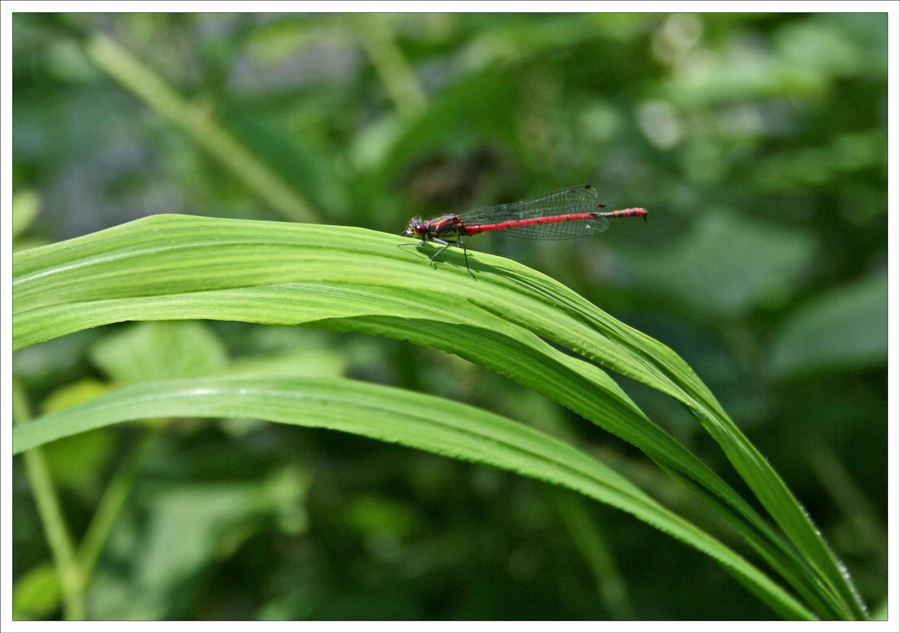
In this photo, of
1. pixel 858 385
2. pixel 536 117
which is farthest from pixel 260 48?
pixel 858 385

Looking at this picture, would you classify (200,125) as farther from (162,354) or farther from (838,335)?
(838,335)

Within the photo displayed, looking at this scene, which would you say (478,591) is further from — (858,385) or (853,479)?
(858,385)

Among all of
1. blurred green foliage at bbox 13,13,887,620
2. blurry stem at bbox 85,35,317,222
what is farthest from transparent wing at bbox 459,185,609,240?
blurry stem at bbox 85,35,317,222

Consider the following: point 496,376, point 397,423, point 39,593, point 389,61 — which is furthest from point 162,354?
point 389,61

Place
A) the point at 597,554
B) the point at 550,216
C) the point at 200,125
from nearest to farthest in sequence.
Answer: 1. the point at 550,216
2. the point at 597,554
3. the point at 200,125

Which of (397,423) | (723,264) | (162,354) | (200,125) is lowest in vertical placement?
(397,423)

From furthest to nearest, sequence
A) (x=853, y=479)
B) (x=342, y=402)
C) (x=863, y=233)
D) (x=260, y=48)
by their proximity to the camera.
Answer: (x=260, y=48) < (x=863, y=233) < (x=853, y=479) < (x=342, y=402)

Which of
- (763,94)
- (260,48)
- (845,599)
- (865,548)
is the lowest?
(845,599)
